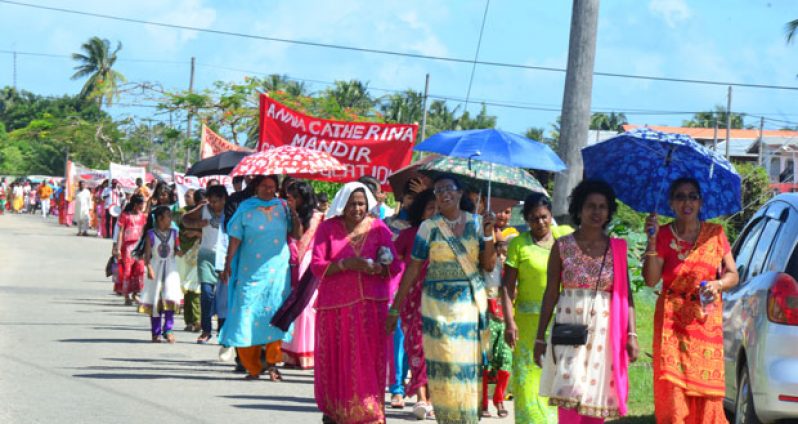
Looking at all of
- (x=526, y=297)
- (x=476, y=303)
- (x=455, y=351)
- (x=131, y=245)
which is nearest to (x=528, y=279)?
(x=526, y=297)

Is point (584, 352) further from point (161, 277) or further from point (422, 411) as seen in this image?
point (161, 277)

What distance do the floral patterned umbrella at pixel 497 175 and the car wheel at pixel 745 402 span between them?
6.49ft

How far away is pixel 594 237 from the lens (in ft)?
23.5

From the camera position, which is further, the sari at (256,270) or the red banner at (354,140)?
the red banner at (354,140)

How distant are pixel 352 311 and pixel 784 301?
2836mm

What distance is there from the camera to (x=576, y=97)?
11336mm

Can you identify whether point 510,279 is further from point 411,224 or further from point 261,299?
point 261,299

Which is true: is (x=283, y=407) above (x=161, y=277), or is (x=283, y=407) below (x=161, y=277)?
below

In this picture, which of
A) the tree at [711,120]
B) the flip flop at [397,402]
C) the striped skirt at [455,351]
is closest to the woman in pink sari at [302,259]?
the flip flop at [397,402]

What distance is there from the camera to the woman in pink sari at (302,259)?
12141 mm

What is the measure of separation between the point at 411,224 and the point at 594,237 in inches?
113

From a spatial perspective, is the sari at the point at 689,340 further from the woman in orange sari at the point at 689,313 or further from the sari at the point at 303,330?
the sari at the point at 303,330

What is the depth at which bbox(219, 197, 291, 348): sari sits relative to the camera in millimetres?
11688

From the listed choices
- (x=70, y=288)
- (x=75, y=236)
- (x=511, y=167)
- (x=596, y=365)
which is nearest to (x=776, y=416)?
(x=596, y=365)
